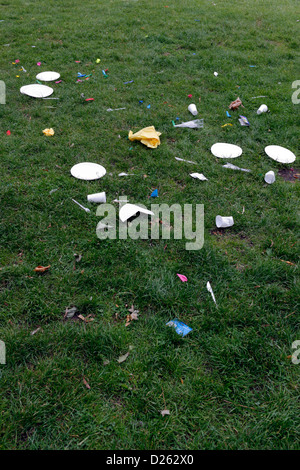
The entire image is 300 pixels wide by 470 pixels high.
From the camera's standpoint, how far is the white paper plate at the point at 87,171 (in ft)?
10.4

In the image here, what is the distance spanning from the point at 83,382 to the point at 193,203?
1806 millimetres

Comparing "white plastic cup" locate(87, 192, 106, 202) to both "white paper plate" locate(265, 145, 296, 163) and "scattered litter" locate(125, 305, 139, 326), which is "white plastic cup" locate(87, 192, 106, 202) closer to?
"scattered litter" locate(125, 305, 139, 326)

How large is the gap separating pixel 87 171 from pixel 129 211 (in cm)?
76

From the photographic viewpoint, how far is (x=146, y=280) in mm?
2334

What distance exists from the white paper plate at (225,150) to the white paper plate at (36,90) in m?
2.49

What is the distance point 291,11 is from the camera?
7.90 metres

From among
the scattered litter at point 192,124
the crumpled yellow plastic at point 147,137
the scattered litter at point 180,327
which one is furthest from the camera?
the scattered litter at point 192,124
